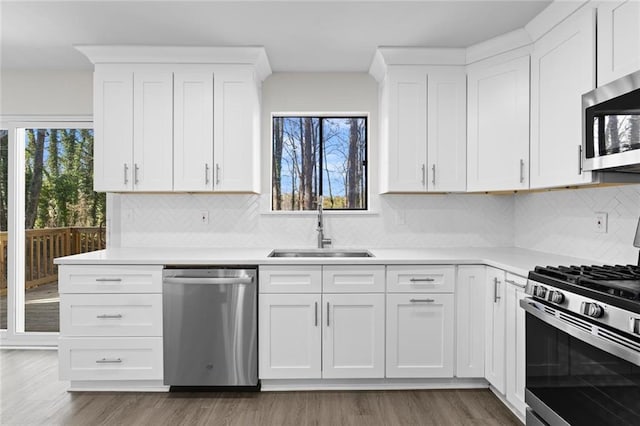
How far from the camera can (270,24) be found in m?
2.68

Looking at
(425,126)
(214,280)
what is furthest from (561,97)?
(214,280)

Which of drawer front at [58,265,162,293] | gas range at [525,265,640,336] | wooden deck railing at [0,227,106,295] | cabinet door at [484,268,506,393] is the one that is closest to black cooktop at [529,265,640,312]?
gas range at [525,265,640,336]

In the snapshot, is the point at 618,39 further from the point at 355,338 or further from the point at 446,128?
the point at 355,338

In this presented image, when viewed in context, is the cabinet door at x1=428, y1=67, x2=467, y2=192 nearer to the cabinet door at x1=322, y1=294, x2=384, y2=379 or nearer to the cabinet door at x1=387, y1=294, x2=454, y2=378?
the cabinet door at x1=387, y1=294, x2=454, y2=378

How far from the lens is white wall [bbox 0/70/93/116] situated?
355cm

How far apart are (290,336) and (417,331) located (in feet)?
2.72

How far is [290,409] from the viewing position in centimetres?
254

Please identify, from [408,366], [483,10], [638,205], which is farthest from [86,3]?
[638,205]

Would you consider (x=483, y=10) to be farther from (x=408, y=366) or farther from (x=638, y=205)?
(x=408, y=366)

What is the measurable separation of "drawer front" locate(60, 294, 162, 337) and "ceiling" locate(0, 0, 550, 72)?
5.73ft

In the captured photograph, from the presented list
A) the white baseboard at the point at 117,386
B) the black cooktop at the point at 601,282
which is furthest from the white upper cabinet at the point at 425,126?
the white baseboard at the point at 117,386

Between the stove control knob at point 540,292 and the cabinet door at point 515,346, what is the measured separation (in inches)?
13.9

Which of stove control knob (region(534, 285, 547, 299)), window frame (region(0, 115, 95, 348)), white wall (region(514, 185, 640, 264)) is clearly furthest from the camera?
window frame (region(0, 115, 95, 348))

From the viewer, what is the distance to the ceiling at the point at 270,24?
8.09ft
